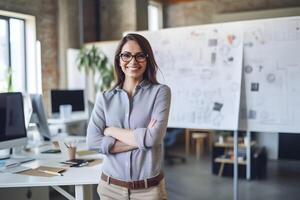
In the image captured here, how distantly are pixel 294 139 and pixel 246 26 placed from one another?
3.28 metres

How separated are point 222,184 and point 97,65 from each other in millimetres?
2733

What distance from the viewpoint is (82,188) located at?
7.19ft

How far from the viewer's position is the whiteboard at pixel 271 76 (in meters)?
3.56

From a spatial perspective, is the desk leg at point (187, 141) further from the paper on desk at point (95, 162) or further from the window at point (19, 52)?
the paper on desk at point (95, 162)

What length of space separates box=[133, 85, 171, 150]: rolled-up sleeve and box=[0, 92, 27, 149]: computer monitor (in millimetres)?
1261

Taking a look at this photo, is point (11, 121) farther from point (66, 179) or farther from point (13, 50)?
point (13, 50)

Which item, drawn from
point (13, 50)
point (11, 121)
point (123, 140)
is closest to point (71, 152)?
point (11, 121)

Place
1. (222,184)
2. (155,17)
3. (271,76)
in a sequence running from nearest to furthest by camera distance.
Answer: (271,76) → (222,184) → (155,17)

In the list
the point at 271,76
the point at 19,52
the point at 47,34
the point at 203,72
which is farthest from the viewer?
the point at 47,34

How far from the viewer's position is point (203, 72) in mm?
4039

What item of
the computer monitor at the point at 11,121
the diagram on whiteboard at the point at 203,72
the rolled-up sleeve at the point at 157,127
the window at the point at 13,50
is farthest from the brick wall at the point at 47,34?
the rolled-up sleeve at the point at 157,127

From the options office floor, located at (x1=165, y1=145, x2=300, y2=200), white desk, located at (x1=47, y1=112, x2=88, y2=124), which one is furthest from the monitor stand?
office floor, located at (x1=165, y1=145, x2=300, y2=200)

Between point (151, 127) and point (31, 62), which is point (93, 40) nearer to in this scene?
point (31, 62)

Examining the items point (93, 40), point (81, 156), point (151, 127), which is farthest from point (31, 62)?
point (151, 127)
